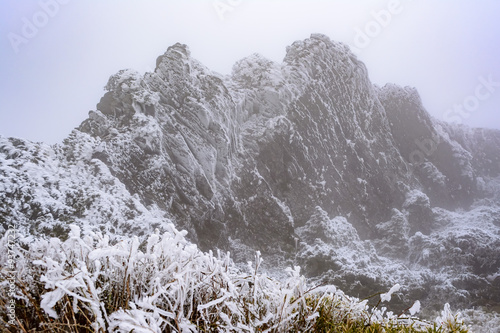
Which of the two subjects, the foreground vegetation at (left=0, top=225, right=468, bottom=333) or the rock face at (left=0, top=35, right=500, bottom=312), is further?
the rock face at (left=0, top=35, right=500, bottom=312)

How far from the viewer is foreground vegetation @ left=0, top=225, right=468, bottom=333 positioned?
4.82ft

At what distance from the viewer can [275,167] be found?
108 feet

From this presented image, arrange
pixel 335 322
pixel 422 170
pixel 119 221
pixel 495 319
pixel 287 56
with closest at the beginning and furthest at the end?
pixel 335 322 → pixel 119 221 → pixel 495 319 → pixel 287 56 → pixel 422 170

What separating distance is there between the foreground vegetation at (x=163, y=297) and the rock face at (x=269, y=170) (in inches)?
517

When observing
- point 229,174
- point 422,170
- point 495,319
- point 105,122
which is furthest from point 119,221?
point 422,170

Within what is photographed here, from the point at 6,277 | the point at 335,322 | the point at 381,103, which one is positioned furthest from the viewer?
the point at 381,103

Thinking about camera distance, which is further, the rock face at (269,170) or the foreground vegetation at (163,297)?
the rock face at (269,170)

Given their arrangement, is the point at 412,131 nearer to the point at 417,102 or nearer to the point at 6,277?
the point at 417,102

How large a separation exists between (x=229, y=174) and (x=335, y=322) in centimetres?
2636

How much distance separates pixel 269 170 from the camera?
3256 cm

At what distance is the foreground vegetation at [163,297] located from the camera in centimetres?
147

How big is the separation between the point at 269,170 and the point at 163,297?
3089 centimetres

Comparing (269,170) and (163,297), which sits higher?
(269,170)

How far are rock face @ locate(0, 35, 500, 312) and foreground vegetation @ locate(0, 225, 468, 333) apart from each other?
1314 centimetres
